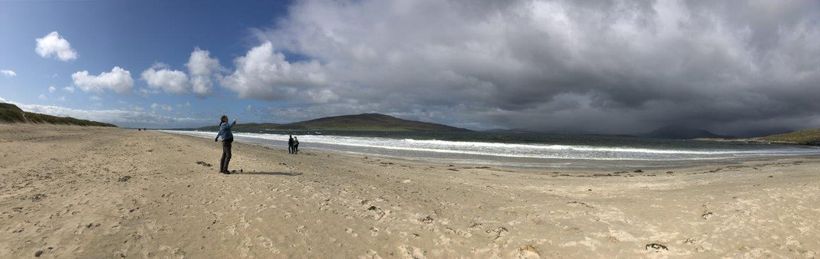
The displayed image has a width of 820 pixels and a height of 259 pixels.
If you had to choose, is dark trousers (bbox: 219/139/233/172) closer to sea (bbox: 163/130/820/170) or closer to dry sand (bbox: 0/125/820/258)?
dry sand (bbox: 0/125/820/258)

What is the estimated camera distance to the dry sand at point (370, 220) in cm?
789

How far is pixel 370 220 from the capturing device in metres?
9.73

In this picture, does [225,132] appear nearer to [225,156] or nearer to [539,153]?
[225,156]

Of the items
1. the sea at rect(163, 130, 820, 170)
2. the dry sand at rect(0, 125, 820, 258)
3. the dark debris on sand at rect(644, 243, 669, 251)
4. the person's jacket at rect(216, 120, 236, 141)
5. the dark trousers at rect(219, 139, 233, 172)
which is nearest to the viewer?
the dry sand at rect(0, 125, 820, 258)

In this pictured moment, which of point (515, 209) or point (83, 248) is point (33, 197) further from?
point (515, 209)

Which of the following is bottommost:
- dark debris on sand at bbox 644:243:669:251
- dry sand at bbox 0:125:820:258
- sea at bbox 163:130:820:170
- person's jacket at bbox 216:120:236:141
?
dark debris on sand at bbox 644:243:669:251

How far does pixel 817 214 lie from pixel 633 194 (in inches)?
193

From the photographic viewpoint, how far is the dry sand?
25.9 feet

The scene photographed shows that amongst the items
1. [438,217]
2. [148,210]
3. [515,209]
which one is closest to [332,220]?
[438,217]

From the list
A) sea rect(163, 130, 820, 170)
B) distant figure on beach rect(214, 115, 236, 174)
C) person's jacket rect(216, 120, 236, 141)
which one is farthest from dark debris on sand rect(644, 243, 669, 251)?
sea rect(163, 130, 820, 170)

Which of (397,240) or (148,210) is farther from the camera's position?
(148,210)

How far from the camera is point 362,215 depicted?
10.1 meters

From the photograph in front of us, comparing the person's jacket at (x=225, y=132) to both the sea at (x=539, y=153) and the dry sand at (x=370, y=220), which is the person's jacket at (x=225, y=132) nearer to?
the dry sand at (x=370, y=220)

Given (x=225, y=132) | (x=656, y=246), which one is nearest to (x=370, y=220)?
(x=656, y=246)
